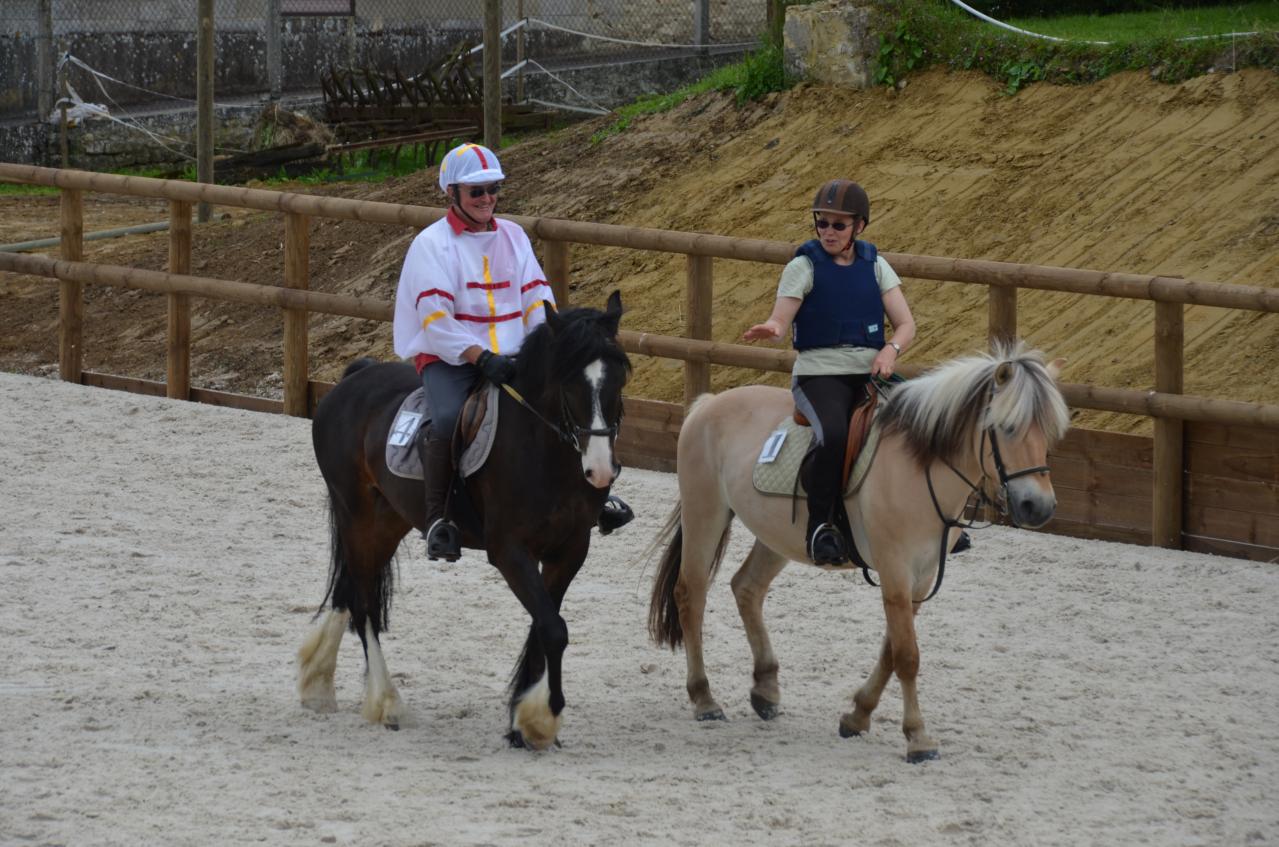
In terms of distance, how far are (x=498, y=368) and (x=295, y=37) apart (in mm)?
15099

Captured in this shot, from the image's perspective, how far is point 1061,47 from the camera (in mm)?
13047

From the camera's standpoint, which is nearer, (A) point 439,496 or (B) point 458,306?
(A) point 439,496

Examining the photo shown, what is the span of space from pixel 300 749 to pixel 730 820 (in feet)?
4.68

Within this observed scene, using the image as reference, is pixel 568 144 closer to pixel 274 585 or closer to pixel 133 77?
pixel 133 77

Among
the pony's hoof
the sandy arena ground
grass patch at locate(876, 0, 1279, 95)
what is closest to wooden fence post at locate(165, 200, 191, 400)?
the sandy arena ground

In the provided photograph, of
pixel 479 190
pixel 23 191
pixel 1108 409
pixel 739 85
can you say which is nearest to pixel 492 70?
pixel 739 85

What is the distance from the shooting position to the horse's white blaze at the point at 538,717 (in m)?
5.45

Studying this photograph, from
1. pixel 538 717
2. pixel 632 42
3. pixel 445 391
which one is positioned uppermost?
pixel 632 42

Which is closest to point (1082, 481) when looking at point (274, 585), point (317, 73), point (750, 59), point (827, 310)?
point (827, 310)

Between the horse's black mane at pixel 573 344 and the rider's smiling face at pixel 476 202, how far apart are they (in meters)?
0.52

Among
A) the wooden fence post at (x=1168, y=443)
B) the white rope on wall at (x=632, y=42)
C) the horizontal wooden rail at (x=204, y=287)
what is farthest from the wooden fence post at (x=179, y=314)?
the white rope on wall at (x=632, y=42)

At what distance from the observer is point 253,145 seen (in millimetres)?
18172

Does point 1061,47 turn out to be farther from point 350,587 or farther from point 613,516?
point 350,587

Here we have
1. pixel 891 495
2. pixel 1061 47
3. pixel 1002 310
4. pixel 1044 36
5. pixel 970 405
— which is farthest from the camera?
pixel 1044 36
